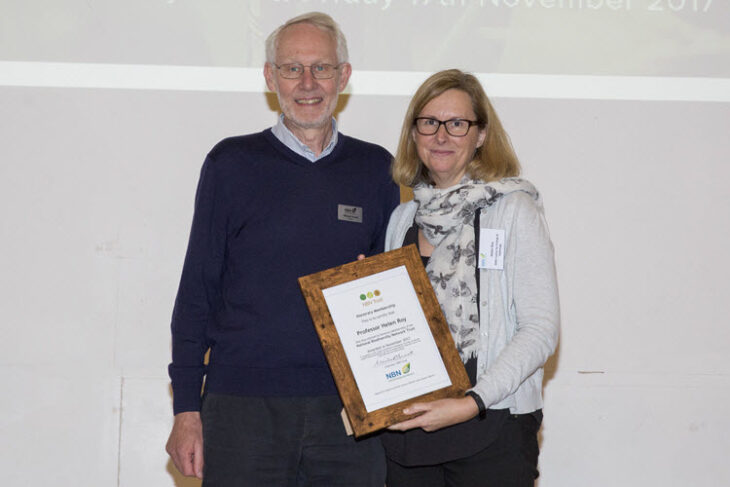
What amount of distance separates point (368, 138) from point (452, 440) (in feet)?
5.88

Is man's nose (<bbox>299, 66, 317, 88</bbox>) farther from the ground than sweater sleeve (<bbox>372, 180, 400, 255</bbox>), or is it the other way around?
man's nose (<bbox>299, 66, 317, 88</bbox>)

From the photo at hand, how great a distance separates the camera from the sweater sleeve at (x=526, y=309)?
6.16ft

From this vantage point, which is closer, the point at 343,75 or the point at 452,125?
the point at 452,125

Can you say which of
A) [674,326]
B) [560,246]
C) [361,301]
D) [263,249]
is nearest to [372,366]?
[361,301]

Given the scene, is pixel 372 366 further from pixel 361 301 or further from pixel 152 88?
pixel 152 88

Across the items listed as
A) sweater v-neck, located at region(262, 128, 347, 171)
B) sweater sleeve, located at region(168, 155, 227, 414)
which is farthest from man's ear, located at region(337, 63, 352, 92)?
sweater sleeve, located at region(168, 155, 227, 414)

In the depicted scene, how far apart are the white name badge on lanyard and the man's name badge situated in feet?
1.51

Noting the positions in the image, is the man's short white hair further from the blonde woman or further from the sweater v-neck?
the blonde woman

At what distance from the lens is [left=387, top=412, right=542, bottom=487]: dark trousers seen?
194 cm

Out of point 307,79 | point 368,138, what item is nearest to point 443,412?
point 307,79

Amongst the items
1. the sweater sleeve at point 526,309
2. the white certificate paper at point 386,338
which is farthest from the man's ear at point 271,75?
the sweater sleeve at point 526,309

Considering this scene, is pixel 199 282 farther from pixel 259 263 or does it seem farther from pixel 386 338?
pixel 386 338

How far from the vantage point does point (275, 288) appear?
7.19 ft

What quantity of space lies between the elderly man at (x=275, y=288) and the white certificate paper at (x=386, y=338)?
0.27 m
